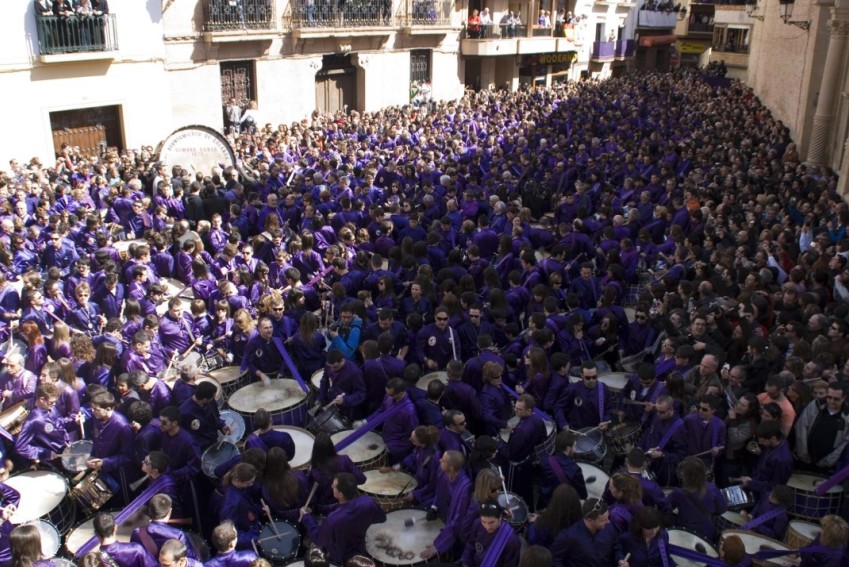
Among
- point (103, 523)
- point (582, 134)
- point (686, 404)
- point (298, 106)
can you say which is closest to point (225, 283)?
point (103, 523)

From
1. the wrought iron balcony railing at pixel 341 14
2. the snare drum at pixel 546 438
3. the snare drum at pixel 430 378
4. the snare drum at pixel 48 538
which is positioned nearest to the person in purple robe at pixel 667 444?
the snare drum at pixel 546 438

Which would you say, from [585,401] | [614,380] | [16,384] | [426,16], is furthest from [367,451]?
[426,16]

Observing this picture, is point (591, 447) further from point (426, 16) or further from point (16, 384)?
point (426, 16)

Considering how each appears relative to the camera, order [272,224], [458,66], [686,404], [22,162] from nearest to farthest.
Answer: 1. [686,404]
2. [272,224]
3. [22,162]
4. [458,66]

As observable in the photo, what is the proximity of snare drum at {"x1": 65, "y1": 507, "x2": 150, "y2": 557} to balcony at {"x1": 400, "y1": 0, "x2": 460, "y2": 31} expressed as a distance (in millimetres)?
26916

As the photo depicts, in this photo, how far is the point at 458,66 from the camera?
34219mm

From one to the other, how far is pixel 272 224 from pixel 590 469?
275 inches

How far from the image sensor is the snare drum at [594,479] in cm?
639

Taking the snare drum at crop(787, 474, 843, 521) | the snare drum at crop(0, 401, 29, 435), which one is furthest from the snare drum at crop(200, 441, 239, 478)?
the snare drum at crop(787, 474, 843, 521)

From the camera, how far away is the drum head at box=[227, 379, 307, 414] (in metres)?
7.62

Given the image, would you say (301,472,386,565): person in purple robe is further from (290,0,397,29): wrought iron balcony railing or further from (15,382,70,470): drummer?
(290,0,397,29): wrought iron balcony railing

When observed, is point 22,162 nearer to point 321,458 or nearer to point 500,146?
point 500,146

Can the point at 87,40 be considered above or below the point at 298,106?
above

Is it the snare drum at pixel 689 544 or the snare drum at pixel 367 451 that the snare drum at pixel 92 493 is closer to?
the snare drum at pixel 367 451
